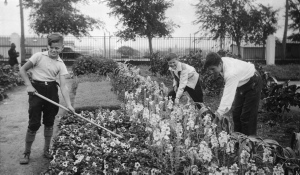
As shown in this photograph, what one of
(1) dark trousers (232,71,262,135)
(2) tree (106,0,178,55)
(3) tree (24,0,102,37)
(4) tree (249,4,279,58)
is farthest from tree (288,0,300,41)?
(1) dark trousers (232,71,262,135)

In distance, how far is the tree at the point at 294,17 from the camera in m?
27.7

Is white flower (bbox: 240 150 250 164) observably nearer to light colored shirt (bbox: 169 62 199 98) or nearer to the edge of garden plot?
light colored shirt (bbox: 169 62 199 98)

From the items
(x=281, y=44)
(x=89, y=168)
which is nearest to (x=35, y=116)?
(x=89, y=168)

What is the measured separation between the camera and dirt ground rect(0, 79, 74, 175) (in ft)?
14.3

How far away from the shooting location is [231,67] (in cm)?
420

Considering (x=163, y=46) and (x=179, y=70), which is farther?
(x=163, y=46)

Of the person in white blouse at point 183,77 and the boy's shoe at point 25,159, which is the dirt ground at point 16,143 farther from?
the person in white blouse at point 183,77

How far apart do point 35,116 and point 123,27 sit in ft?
72.0

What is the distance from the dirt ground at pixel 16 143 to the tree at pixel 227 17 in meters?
17.6

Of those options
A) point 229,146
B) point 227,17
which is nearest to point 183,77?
point 229,146

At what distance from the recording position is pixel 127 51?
25375 millimetres

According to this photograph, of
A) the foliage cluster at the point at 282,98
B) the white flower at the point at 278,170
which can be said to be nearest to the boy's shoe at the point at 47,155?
the white flower at the point at 278,170

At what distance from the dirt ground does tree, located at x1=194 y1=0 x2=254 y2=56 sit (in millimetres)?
17636

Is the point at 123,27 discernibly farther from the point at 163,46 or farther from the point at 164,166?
the point at 164,166
